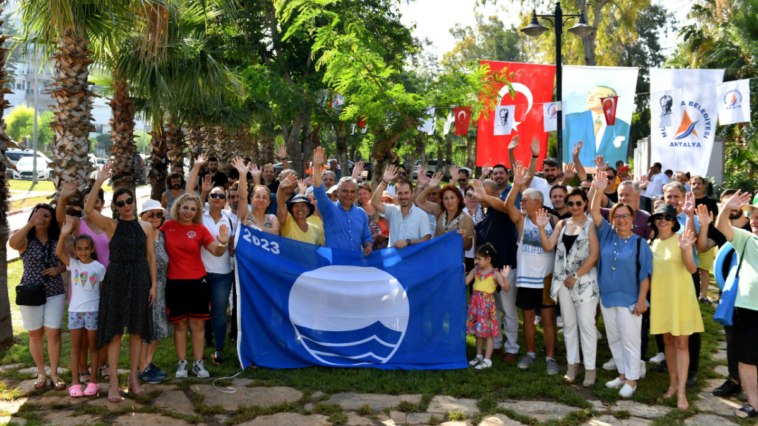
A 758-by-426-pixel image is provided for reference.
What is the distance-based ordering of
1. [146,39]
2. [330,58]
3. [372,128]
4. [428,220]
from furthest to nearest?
[372,128], [330,58], [146,39], [428,220]

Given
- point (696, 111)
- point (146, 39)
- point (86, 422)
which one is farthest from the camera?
point (696, 111)

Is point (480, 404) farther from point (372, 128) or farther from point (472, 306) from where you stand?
point (372, 128)

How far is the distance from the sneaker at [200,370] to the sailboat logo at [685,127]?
11958mm

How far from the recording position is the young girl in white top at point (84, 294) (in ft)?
16.8

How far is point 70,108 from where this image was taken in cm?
813

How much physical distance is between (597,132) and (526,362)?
10.6 m

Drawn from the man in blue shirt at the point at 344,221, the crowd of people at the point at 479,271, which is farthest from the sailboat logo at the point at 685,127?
the man in blue shirt at the point at 344,221

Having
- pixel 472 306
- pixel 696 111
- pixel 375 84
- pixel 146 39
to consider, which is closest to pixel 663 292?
pixel 472 306

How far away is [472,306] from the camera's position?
6.07m

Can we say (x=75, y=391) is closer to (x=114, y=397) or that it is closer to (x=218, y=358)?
(x=114, y=397)

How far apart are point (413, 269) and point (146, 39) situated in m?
5.64

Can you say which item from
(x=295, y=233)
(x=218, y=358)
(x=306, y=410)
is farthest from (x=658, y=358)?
(x=218, y=358)

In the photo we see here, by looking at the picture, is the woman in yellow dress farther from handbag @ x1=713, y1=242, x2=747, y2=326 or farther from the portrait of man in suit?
the portrait of man in suit

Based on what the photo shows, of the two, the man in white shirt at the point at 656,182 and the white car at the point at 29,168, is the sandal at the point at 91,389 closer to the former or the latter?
the man in white shirt at the point at 656,182
